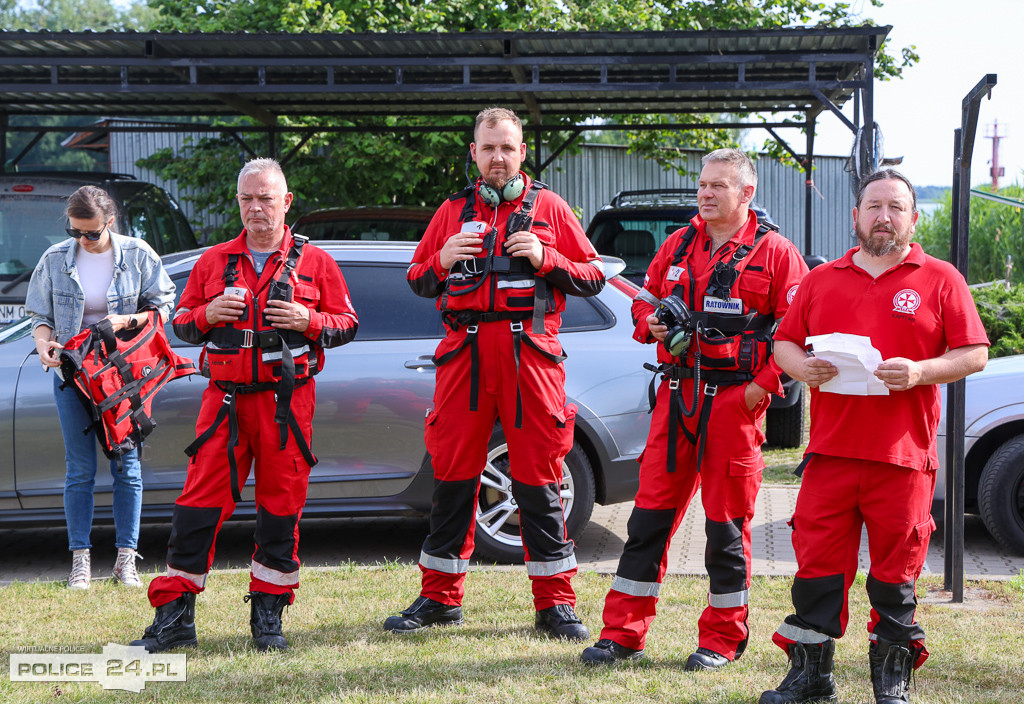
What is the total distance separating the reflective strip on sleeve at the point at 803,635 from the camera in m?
3.59

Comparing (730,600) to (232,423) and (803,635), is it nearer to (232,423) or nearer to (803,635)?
(803,635)

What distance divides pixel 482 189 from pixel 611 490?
2.08 metres

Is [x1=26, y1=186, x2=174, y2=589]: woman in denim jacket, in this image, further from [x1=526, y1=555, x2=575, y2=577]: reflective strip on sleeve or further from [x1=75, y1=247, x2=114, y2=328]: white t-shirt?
[x1=526, y1=555, x2=575, y2=577]: reflective strip on sleeve

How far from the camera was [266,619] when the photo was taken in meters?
4.34

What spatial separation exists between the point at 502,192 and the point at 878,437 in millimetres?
1816

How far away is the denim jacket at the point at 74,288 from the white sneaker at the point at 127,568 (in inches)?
43.7

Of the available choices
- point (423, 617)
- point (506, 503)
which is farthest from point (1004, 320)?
point (423, 617)

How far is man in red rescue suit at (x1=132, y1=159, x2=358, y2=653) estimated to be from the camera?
166 inches

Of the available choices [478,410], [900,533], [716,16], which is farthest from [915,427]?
[716,16]

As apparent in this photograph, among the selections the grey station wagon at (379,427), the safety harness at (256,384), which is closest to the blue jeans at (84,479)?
the grey station wagon at (379,427)

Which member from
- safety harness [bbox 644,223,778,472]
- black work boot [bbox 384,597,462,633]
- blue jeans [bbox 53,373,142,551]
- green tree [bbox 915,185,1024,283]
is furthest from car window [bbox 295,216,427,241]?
→ green tree [bbox 915,185,1024,283]

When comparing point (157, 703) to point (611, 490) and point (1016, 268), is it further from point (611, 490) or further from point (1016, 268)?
point (1016, 268)

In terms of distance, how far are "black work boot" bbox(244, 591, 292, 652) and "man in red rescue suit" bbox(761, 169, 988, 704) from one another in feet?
6.51

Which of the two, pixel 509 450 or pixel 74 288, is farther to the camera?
pixel 74 288
